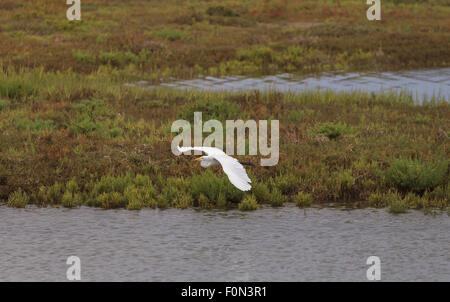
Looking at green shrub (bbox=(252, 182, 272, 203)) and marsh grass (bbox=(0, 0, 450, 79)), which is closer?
green shrub (bbox=(252, 182, 272, 203))

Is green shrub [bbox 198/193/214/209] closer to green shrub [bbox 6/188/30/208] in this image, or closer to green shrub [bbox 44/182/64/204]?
green shrub [bbox 44/182/64/204]

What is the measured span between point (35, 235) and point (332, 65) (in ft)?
73.2

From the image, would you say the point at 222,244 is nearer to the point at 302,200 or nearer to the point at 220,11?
the point at 302,200

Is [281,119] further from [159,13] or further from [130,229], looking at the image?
[159,13]

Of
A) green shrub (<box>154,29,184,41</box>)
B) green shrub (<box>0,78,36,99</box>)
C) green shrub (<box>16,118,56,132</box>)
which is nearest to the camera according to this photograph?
green shrub (<box>16,118,56,132</box>)

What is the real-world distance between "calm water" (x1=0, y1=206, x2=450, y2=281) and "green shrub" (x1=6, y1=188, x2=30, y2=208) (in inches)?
6.5

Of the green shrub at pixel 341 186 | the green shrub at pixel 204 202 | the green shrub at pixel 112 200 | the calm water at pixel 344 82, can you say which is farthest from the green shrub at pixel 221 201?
the calm water at pixel 344 82

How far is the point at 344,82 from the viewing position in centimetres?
2780

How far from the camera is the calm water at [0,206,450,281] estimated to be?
1026 cm

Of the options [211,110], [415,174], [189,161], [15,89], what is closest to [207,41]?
[15,89]

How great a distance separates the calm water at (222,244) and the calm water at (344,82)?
12.6 meters

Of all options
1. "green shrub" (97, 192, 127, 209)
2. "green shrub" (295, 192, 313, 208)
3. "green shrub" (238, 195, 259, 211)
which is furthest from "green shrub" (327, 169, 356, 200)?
"green shrub" (97, 192, 127, 209)

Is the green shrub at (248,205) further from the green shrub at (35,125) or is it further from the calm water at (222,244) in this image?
the green shrub at (35,125)
